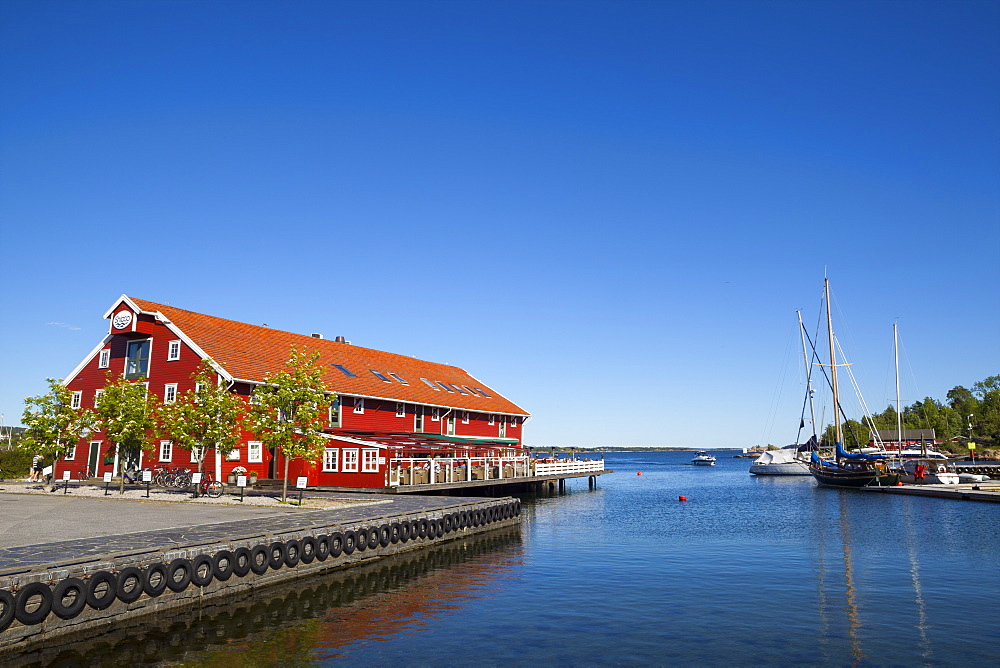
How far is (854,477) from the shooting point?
7406cm

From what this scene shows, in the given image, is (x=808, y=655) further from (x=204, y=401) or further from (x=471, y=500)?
(x=204, y=401)

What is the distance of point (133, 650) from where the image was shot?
53.5 feet

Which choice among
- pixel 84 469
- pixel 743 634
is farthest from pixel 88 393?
pixel 743 634

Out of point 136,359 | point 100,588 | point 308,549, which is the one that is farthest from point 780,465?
point 100,588

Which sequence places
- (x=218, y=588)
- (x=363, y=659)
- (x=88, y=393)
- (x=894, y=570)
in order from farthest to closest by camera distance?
(x=88, y=393)
(x=894, y=570)
(x=218, y=588)
(x=363, y=659)

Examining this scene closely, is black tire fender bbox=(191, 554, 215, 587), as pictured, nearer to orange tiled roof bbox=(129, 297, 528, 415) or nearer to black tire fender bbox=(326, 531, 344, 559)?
black tire fender bbox=(326, 531, 344, 559)

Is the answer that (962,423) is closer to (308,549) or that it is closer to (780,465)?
(780,465)

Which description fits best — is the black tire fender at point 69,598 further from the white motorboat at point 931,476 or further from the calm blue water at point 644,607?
the white motorboat at point 931,476

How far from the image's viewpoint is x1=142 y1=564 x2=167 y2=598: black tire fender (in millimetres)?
18562

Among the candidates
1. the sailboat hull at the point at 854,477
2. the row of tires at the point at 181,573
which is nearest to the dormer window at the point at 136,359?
the row of tires at the point at 181,573

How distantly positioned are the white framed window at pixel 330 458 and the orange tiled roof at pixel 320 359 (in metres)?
6.15

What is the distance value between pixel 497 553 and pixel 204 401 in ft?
58.3

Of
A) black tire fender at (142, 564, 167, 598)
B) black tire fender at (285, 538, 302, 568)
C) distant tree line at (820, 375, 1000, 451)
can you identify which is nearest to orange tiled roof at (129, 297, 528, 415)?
black tire fender at (285, 538, 302, 568)

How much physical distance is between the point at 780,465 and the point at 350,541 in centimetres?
10512
